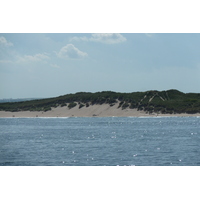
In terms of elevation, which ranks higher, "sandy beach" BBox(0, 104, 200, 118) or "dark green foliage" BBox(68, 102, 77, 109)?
"dark green foliage" BBox(68, 102, 77, 109)

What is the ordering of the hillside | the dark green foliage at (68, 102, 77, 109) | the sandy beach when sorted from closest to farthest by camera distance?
the sandy beach < the hillside < the dark green foliage at (68, 102, 77, 109)

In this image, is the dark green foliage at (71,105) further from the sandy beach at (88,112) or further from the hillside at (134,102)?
the sandy beach at (88,112)

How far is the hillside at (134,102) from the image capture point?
15812 cm

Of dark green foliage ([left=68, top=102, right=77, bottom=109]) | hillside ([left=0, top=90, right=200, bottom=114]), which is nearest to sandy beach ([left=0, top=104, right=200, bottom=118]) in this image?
dark green foliage ([left=68, top=102, right=77, bottom=109])

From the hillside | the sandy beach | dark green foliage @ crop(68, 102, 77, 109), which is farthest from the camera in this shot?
dark green foliage @ crop(68, 102, 77, 109)

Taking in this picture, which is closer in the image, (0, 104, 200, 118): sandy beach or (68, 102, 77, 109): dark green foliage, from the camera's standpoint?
(0, 104, 200, 118): sandy beach

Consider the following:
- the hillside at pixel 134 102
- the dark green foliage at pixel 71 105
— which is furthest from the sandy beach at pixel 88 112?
the hillside at pixel 134 102

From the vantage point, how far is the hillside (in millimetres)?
158125

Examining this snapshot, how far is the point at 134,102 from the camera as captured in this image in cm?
16362

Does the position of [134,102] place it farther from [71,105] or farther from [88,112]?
[71,105]

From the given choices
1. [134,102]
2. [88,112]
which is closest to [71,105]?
[88,112]

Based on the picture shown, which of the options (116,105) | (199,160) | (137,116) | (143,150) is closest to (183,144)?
(143,150)

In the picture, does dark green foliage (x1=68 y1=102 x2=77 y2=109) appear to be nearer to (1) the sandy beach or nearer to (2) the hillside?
(2) the hillside

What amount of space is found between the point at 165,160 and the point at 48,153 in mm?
13480
